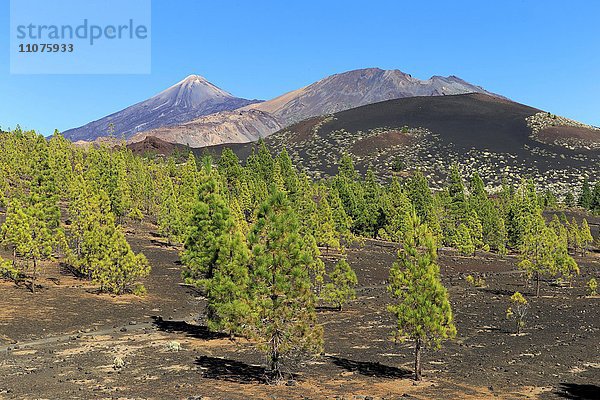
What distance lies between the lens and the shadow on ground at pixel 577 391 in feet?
78.2

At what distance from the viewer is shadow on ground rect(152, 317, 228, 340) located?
4019cm

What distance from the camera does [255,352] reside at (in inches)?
1393

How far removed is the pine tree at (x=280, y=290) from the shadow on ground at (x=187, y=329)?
46.4 feet

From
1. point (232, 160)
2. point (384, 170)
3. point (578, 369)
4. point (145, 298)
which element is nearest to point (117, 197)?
point (145, 298)

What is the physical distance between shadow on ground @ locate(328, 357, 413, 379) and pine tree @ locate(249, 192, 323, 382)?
4030mm

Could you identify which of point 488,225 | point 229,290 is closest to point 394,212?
point 488,225

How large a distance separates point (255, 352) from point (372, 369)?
29.6 feet

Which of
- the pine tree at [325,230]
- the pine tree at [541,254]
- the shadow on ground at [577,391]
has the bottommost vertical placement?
the shadow on ground at [577,391]

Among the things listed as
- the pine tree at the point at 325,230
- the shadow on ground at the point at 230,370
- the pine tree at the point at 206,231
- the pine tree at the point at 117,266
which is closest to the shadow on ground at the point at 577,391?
the shadow on ground at the point at 230,370

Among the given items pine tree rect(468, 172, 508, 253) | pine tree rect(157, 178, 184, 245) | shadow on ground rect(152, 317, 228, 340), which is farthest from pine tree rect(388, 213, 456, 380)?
pine tree rect(468, 172, 508, 253)

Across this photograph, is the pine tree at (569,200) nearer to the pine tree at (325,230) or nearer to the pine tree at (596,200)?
the pine tree at (596,200)

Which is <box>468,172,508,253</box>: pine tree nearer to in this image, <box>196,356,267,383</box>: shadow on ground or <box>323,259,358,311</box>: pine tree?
<box>323,259,358,311</box>: pine tree

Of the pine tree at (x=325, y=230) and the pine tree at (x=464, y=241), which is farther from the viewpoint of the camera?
the pine tree at (x=464, y=241)

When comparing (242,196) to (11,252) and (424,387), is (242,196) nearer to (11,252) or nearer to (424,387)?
(11,252)
